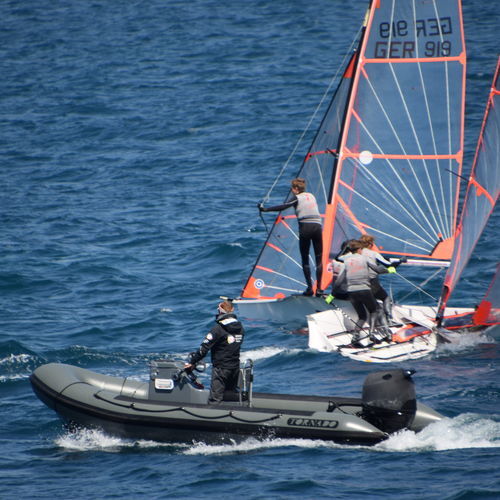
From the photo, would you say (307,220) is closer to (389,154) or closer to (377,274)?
(377,274)

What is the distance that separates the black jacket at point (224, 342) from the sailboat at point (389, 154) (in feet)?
18.7

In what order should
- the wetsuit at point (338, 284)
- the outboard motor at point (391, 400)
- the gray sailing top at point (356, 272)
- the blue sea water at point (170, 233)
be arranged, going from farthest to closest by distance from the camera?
1. the wetsuit at point (338, 284)
2. the gray sailing top at point (356, 272)
3. the outboard motor at point (391, 400)
4. the blue sea water at point (170, 233)

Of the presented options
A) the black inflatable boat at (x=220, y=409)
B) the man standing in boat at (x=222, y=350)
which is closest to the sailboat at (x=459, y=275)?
the black inflatable boat at (x=220, y=409)

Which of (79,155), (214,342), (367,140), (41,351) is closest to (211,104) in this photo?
(79,155)

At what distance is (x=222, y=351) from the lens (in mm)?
12820

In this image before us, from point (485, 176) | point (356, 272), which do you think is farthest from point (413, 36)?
point (356, 272)

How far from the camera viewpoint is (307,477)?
440 inches

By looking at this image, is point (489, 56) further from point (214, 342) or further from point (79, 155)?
point (214, 342)

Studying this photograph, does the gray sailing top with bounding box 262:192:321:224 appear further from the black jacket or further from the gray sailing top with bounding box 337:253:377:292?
the black jacket

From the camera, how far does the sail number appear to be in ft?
61.4

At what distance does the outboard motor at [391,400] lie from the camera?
39.4ft

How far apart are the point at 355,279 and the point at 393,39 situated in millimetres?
5609

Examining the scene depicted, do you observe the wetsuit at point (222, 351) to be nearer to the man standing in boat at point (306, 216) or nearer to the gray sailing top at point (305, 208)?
the man standing in boat at point (306, 216)

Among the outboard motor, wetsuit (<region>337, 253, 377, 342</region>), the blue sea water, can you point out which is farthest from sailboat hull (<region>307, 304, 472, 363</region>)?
the outboard motor
